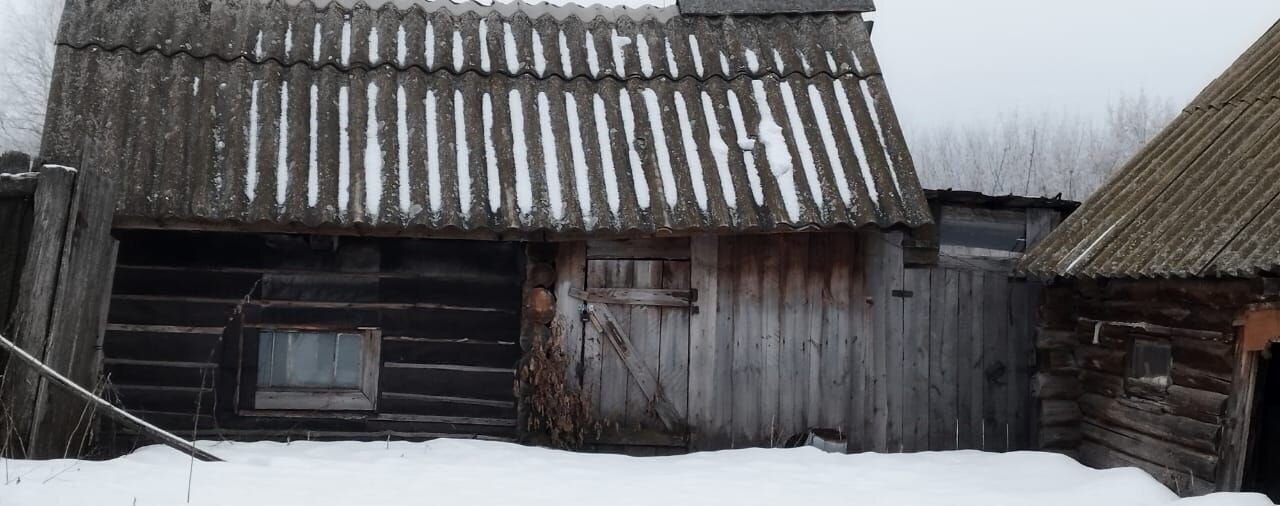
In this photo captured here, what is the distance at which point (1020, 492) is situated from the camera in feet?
19.0

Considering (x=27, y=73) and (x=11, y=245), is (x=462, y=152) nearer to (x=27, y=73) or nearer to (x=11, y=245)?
(x=11, y=245)

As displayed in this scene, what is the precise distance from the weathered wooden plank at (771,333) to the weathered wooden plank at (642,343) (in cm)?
82

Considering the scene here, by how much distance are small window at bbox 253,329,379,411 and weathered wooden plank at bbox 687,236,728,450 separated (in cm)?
240

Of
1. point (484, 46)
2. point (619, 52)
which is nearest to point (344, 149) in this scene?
point (484, 46)

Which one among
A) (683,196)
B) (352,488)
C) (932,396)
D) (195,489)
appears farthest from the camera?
(932,396)

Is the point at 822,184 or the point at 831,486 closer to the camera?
the point at 831,486

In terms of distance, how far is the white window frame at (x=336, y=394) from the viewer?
7.24 m

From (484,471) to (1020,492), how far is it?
10.3 feet

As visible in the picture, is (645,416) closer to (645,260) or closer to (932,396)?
(645,260)

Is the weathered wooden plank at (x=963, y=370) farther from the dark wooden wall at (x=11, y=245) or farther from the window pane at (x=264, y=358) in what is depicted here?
the dark wooden wall at (x=11, y=245)

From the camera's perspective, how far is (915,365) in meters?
8.30

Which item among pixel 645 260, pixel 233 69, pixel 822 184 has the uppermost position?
pixel 233 69

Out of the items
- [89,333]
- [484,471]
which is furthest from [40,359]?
[484,471]

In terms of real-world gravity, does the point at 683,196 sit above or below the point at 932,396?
above
